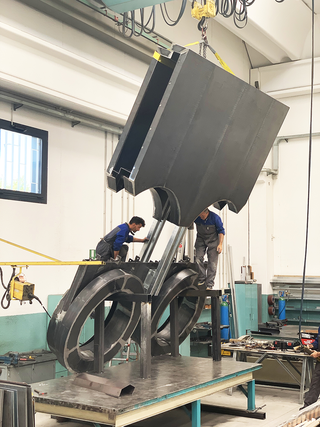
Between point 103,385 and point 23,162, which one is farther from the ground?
point 23,162

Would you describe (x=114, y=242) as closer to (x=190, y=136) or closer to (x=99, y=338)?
(x=99, y=338)

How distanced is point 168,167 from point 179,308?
2.29 meters

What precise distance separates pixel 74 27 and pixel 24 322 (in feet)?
11.3

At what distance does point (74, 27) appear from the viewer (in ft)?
19.5

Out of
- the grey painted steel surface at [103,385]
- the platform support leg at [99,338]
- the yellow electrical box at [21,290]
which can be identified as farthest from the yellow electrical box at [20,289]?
the grey painted steel surface at [103,385]

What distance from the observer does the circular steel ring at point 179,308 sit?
509 centimetres

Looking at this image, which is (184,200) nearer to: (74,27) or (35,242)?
(35,242)

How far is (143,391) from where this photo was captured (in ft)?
12.9

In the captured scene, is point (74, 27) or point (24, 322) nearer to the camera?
point (24, 322)

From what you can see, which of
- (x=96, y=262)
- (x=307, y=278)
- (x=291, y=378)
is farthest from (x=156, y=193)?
(x=307, y=278)

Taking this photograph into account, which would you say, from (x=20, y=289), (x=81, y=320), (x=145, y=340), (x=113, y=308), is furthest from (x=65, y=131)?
(x=145, y=340)

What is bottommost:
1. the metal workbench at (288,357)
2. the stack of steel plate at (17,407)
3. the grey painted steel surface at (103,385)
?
the metal workbench at (288,357)

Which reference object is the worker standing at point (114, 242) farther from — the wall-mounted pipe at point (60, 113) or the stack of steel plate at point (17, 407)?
the stack of steel plate at point (17, 407)

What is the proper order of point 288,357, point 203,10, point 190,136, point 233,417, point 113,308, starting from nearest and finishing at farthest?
point 190,136
point 203,10
point 113,308
point 233,417
point 288,357
